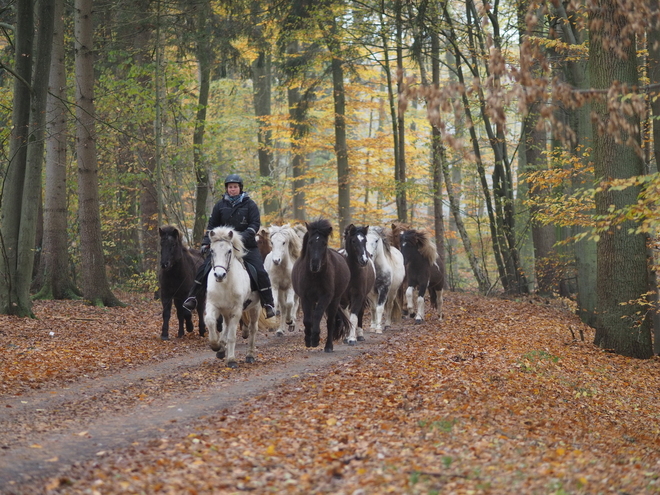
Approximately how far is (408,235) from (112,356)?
892 cm

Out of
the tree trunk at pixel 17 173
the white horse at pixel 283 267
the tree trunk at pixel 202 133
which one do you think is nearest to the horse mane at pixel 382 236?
the white horse at pixel 283 267

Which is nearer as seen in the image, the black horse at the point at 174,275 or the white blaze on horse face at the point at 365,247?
the white blaze on horse face at the point at 365,247

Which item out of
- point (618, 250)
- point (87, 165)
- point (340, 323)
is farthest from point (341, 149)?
point (618, 250)

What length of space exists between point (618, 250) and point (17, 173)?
11957 mm

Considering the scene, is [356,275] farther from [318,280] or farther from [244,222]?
[244,222]

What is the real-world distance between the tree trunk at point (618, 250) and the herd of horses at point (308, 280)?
456cm

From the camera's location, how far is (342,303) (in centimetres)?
1430

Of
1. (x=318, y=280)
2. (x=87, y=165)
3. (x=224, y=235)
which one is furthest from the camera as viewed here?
(x=87, y=165)

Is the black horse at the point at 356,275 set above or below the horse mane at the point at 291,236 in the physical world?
below

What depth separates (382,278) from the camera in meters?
15.8

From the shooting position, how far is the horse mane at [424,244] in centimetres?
1800

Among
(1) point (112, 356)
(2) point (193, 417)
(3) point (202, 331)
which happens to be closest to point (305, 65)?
(3) point (202, 331)

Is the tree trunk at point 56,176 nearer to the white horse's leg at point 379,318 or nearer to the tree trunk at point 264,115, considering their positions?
the white horse's leg at point 379,318

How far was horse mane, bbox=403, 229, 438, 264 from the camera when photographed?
59.1 ft
